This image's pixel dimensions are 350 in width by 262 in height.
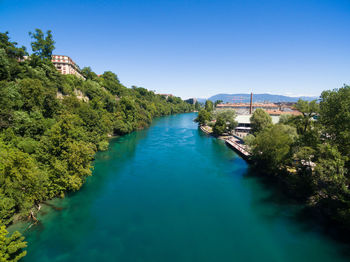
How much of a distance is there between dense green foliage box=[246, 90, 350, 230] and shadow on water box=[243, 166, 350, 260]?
0.71 meters

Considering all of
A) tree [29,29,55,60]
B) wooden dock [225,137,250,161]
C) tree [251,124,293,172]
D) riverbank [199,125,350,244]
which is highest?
tree [29,29,55,60]

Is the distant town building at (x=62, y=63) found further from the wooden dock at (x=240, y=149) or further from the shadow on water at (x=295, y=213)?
the shadow on water at (x=295, y=213)

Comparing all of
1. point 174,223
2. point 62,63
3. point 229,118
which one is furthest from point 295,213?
point 62,63

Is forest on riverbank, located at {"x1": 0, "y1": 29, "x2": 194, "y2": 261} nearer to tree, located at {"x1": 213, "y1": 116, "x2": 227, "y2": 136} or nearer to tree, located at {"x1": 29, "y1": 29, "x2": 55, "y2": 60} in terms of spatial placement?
tree, located at {"x1": 29, "y1": 29, "x2": 55, "y2": 60}

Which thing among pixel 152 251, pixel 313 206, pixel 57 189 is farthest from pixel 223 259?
pixel 57 189

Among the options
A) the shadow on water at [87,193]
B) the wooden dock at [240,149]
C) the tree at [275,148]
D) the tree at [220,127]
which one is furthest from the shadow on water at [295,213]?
the tree at [220,127]

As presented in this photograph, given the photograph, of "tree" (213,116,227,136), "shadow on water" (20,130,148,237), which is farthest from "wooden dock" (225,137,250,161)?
"shadow on water" (20,130,148,237)

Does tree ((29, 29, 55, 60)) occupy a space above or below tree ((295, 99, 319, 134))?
above

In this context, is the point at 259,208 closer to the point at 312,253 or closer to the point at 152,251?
the point at 312,253

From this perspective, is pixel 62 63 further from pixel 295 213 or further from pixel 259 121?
pixel 295 213

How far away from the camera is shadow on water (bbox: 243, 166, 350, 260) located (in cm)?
1324

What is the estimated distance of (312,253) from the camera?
1205 centimetres

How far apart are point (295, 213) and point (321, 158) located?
527 centimetres

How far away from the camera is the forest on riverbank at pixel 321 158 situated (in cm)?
1309
